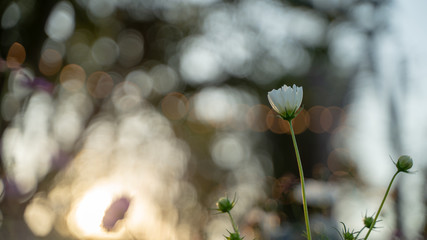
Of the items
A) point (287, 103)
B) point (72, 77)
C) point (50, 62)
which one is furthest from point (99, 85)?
point (287, 103)

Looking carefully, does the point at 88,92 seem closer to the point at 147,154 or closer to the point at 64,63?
the point at 64,63

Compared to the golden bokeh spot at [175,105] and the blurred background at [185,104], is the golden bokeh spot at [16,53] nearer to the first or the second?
the blurred background at [185,104]

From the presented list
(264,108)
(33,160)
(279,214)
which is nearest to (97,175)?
(33,160)

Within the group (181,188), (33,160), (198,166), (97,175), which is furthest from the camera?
(198,166)

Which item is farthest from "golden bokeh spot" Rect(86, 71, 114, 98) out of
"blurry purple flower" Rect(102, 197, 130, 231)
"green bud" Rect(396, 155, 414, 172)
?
"green bud" Rect(396, 155, 414, 172)

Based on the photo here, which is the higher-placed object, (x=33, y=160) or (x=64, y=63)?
(x=33, y=160)

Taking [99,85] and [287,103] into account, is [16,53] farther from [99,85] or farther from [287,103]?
[287,103]

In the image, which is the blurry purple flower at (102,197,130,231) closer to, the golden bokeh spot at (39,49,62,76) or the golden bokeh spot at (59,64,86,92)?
the golden bokeh spot at (39,49,62,76)
